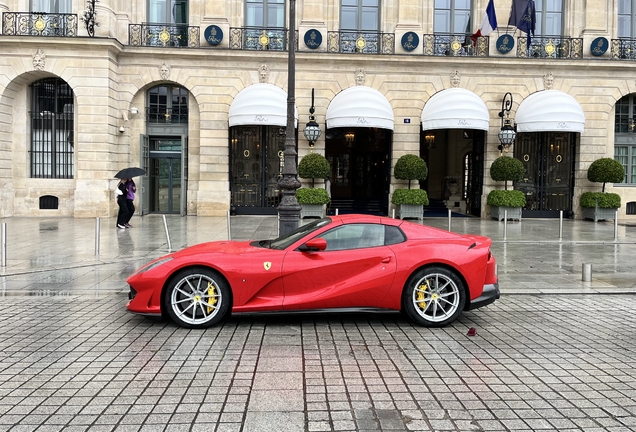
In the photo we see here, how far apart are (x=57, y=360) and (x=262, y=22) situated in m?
20.9

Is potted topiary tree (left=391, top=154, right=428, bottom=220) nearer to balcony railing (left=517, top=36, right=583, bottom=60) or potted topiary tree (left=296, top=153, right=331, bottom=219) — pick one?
potted topiary tree (left=296, top=153, right=331, bottom=219)

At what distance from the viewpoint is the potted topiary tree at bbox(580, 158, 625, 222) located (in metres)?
22.5

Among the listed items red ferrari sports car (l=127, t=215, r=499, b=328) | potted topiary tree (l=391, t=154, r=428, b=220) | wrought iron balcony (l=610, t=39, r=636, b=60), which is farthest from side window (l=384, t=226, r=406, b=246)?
wrought iron balcony (l=610, t=39, r=636, b=60)

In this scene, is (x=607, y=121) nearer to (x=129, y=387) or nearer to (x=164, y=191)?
(x=164, y=191)

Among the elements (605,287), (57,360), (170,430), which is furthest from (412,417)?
(605,287)

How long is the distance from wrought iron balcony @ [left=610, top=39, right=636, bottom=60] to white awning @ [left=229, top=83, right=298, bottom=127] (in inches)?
574

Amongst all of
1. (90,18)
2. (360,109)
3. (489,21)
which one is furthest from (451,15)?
(90,18)

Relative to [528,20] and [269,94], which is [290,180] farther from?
[528,20]

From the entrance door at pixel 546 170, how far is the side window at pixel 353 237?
19.6 m

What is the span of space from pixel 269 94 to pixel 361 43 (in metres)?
4.79

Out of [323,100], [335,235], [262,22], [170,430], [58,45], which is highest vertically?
[262,22]

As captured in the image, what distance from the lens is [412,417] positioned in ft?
13.1

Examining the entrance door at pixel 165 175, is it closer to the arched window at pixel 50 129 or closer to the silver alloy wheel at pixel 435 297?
the arched window at pixel 50 129

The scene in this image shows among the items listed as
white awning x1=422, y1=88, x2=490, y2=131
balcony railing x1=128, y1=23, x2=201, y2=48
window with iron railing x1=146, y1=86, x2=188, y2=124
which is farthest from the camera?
window with iron railing x1=146, y1=86, x2=188, y2=124
